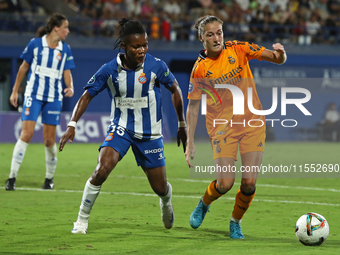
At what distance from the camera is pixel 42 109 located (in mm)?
8344

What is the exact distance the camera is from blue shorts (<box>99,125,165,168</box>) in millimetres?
5207

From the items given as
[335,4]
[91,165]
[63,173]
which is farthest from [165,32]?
[63,173]

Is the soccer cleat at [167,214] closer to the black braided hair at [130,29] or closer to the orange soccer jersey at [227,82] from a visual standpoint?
the orange soccer jersey at [227,82]

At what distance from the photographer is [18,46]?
20.9 metres

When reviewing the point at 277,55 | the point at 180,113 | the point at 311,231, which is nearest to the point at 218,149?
the point at 180,113

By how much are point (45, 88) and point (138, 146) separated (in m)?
3.41

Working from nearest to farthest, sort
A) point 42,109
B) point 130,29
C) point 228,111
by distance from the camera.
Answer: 1. point 130,29
2. point 228,111
3. point 42,109

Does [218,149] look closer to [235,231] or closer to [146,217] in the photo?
[235,231]

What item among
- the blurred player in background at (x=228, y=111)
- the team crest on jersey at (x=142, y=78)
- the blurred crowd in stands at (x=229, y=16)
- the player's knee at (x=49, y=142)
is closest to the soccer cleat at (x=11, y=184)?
the player's knee at (x=49, y=142)

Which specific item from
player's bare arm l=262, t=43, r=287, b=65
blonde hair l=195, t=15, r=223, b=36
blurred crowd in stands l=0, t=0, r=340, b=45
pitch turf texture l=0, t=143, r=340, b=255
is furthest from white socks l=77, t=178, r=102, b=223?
blurred crowd in stands l=0, t=0, r=340, b=45

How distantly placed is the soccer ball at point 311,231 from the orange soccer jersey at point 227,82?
3.40ft

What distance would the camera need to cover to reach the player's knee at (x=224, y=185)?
17.3 feet

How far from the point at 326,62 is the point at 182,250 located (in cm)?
2040

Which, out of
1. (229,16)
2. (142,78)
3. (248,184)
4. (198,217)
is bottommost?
(229,16)
